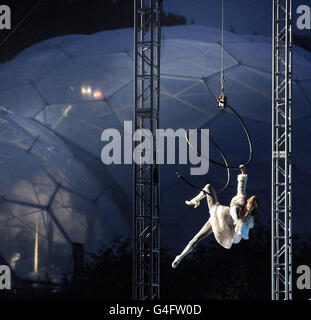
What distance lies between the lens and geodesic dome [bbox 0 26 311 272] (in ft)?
57.3

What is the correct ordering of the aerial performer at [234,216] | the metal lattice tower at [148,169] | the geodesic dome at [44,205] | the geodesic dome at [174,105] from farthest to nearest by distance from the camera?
the geodesic dome at [174,105]
the geodesic dome at [44,205]
the metal lattice tower at [148,169]
the aerial performer at [234,216]

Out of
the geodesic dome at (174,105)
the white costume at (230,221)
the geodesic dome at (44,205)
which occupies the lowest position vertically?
the white costume at (230,221)

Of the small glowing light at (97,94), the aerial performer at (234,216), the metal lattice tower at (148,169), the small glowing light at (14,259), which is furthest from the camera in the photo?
the small glowing light at (97,94)

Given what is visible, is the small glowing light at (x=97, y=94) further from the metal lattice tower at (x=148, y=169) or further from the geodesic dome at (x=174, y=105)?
the metal lattice tower at (x=148, y=169)

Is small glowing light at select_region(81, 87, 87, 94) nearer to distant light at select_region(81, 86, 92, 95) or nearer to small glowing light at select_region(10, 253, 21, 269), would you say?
distant light at select_region(81, 86, 92, 95)

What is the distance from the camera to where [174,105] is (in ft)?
58.3

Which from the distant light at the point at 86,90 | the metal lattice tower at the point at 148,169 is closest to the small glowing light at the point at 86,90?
the distant light at the point at 86,90

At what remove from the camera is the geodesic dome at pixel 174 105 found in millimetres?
17453

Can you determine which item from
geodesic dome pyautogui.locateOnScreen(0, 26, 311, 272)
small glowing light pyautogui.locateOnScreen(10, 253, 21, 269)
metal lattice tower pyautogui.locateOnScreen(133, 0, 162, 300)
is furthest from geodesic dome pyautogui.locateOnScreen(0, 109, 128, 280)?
metal lattice tower pyautogui.locateOnScreen(133, 0, 162, 300)

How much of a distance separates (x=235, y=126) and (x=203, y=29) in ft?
12.4

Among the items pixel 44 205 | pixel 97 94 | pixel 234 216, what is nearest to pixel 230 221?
pixel 234 216

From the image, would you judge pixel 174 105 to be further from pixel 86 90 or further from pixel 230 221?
pixel 230 221
